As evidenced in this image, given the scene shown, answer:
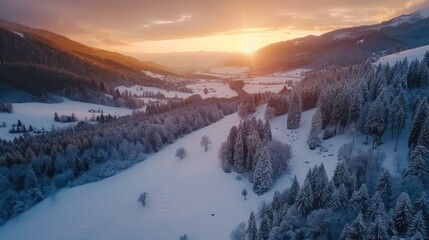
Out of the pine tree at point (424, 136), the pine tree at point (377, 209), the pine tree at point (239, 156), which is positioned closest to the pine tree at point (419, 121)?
the pine tree at point (424, 136)

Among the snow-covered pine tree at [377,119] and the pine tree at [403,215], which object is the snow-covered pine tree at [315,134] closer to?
the snow-covered pine tree at [377,119]

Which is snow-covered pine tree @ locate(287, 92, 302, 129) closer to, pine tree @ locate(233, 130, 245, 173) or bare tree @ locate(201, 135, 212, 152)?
pine tree @ locate(233, 130, 245, 173)

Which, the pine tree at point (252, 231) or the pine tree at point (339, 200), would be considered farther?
the pine tree at point (252, 231)

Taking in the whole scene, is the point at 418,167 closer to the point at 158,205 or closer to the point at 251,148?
the point at 251,148

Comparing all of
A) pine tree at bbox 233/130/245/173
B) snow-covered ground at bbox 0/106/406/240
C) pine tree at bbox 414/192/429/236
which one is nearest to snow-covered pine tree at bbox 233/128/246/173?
pine tree at bbox 233/130/245/173

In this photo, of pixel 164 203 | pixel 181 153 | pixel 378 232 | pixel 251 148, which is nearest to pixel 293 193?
pixel 378 232

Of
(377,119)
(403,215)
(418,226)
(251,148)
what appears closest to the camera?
(418,226)
